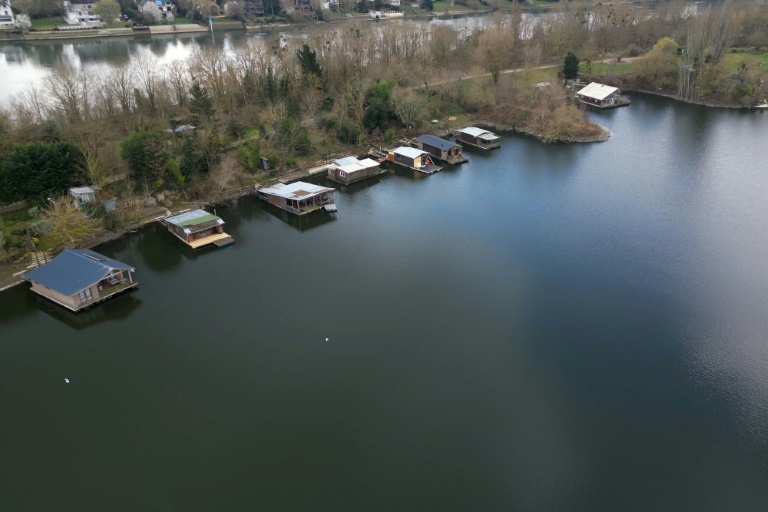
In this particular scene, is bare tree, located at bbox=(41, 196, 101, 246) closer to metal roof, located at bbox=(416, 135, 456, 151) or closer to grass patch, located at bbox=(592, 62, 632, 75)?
metal roof, located at bbox=(416, 135, 456, 151)

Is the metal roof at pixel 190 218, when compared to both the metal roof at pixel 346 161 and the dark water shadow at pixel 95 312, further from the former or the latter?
the metal roof at pixel 346 161

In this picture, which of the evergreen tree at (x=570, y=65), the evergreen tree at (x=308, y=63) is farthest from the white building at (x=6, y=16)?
the evergreen tree at (x=570, y=65)

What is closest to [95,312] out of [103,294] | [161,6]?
[103,294]

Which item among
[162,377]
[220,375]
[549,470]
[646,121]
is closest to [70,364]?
[162,377]

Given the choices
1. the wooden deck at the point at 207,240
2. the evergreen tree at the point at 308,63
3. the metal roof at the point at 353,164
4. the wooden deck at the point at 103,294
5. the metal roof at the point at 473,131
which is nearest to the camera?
the wooden deck at the point at 103,294

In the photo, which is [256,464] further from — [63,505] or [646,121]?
[646,121]

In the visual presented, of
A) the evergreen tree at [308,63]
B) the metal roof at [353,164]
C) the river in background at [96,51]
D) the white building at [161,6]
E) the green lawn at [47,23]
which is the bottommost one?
the metal roof at [353,164]
